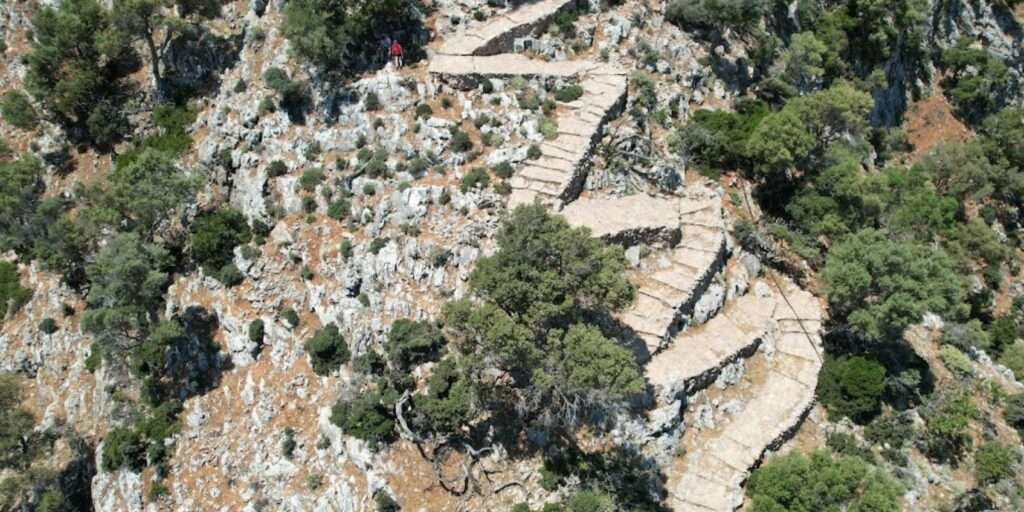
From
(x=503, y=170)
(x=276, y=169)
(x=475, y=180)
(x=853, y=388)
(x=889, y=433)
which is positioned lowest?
(x=889, y=433)

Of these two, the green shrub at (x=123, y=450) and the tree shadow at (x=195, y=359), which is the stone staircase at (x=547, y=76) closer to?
the tree shadow at (x=195, y=359)

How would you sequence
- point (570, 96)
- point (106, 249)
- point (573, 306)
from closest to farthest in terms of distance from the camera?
point (573, 306) → point (106, 249) → point (570, 96)

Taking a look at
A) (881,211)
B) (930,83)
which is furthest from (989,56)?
(881,211)

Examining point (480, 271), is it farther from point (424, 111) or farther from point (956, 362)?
point (956, 362)

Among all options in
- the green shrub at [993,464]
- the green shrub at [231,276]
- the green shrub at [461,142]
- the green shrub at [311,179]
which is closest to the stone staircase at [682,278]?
the green shrub at [461,142]

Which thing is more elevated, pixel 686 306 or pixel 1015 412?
pixel 686 306

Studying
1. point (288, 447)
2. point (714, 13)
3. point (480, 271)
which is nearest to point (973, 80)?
point (714, 13)

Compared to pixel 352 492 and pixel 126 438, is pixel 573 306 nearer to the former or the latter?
pixel 352 492
